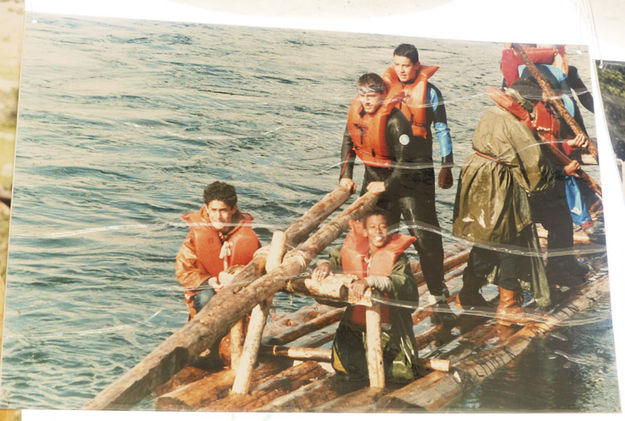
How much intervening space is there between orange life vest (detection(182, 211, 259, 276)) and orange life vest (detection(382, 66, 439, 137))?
2.58 ft

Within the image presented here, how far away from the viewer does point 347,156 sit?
2539mm

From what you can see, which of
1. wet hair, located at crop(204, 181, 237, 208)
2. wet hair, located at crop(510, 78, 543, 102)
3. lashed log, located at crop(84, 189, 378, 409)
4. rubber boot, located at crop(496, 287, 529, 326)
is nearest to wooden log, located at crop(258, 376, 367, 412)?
lashed log, located at crop(84, 189, 378, 409)

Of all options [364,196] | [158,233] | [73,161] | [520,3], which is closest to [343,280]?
[364,196]

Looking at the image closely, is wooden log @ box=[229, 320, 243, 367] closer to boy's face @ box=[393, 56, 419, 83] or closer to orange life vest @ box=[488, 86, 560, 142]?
boy's face @ box=[393, 56, 419, 83]

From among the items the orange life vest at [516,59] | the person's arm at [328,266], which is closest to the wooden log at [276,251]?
the person's arm at [328,266]

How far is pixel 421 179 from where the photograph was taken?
2537 mm

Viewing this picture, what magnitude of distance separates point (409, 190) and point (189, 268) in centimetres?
92

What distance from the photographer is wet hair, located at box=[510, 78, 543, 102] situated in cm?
264

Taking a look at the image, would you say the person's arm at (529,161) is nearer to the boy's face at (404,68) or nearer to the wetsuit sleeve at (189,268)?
the boy's face at (404,68)

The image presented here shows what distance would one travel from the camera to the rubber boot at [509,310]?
2549mm

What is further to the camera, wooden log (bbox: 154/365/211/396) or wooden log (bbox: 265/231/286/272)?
wooden log (bbox: 265/231/286/272)

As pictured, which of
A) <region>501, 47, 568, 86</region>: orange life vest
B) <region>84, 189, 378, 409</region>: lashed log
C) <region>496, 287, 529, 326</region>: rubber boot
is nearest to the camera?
<region>84, 189, 378, 409</region>: lashed log

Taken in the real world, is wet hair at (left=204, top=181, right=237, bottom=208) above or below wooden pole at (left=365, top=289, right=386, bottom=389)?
above

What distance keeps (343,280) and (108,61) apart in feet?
4.17
